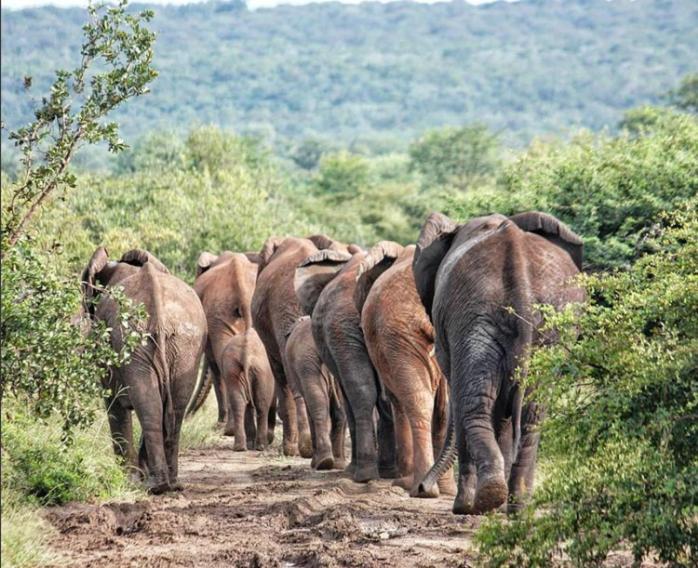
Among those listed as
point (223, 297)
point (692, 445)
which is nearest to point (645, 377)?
point (692, 445)

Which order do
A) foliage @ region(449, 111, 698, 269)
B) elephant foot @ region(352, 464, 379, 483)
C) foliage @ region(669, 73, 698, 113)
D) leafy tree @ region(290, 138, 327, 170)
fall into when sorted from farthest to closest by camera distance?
1. leafy tree @ region(290, 138, 327, 170)
2. foliage @ region(669, 73, 698, 113)
3. foliage @ region(449, 111, 698, 269)
4. elephant foot @ region(352, 464, 379, 483)

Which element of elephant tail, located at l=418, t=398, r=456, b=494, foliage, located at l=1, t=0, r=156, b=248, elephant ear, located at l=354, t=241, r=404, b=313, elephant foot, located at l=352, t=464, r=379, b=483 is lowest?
elephant foot, located at l=352, t=464, r=379, b=483

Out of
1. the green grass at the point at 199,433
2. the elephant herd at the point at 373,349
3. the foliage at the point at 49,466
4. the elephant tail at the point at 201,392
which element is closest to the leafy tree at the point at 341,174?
the elephant tail at the point at 201,392

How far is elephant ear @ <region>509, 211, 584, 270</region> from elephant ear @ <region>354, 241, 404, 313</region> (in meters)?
2.87

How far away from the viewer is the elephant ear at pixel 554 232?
10117mm

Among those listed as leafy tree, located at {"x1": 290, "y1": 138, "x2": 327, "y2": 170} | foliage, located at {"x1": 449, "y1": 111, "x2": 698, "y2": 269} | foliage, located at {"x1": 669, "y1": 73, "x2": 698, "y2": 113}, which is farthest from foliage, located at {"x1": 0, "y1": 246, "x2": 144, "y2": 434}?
leafy tree, located at {"x1": 290, "y1": 138, "x2": 327, "y2": 170}

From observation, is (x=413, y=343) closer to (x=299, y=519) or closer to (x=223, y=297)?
(x=299, y=519)

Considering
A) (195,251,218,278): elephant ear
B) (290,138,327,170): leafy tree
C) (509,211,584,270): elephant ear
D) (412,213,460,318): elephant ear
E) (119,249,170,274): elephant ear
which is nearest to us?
(509,211,584,270): elephant ear

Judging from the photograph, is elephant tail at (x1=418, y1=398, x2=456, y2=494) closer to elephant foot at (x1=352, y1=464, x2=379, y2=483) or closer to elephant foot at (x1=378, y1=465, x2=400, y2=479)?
elephant foot at (x1=352, y1=464, x2=379, y2=483)

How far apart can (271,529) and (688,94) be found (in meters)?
79.6

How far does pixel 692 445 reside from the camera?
289 inches

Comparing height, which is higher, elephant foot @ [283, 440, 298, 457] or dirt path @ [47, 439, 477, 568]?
dirt path @ [47, 439, 477, 568]

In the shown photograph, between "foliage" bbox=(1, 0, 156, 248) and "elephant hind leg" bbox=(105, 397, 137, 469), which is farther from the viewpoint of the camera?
"elephant hind leg" bbox=(105, 397, 137, 469)

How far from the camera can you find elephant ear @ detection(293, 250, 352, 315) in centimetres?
1493
